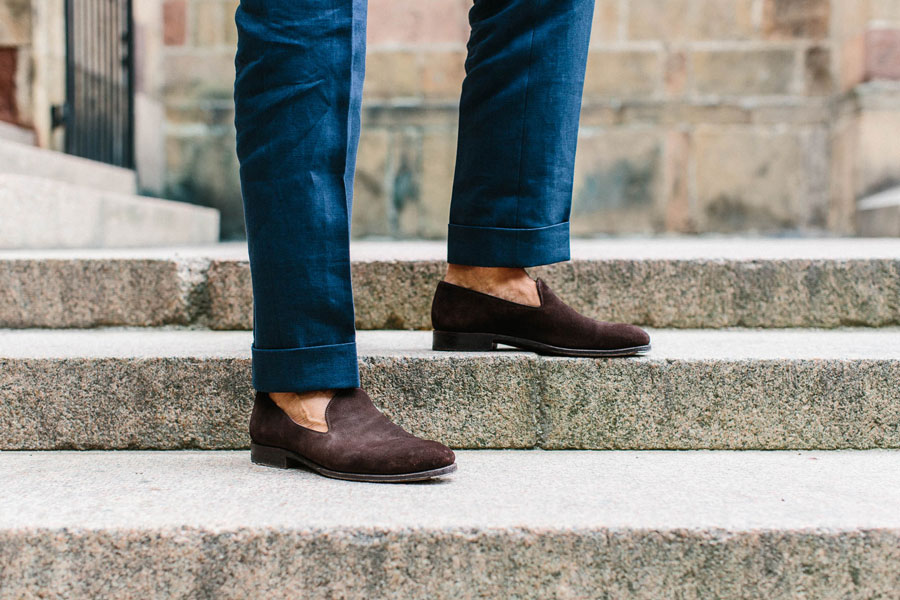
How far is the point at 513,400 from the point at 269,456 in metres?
0.45

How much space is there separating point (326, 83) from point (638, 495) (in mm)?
740

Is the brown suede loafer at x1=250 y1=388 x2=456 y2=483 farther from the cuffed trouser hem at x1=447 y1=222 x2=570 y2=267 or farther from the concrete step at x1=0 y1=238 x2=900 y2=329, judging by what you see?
the concrete step at x1=0 y1=238 x2=900 y2=329

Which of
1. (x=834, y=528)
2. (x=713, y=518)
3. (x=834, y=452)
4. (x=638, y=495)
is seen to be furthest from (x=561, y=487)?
(x=834, y=452)

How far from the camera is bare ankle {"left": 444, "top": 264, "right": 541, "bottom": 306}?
1454 mm

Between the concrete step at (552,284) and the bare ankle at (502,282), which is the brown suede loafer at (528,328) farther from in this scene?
the concrete step at (552,284)

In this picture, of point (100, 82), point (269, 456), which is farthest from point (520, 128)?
point (100, 82)

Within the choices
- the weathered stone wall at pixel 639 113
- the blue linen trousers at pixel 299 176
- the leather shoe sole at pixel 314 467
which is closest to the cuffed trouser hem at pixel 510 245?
the blue linen trousers at pixel 299 176

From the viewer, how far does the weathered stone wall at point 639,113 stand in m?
3.90

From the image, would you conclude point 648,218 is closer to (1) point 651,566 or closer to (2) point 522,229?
(2) point 522,229

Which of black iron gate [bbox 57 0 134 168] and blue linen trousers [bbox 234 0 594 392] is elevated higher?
black iron gate [bbox 57 0 134 168]

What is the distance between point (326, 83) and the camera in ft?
3.58

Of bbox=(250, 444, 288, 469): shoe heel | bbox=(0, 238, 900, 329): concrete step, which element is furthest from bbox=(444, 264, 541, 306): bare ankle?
bbox=(250, 444, 288, 469): shoe heel

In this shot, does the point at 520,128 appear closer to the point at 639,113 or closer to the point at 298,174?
the point at 298,174

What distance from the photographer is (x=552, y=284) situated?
185 centimetres
